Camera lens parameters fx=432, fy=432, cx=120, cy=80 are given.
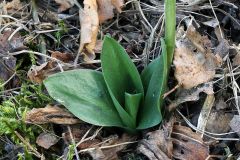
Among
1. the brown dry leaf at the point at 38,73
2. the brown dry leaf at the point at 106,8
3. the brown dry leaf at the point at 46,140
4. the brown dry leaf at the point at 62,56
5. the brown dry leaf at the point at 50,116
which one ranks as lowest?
the brown dry leaf at the point at 46,140

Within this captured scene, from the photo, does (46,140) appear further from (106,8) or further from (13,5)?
(13,5)

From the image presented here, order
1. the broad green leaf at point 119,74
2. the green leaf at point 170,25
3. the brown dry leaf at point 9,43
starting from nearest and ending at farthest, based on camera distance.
Result: the green leaf at point 170,25
the broad green leaf at point 119,74
the brown dry leaf at point 9,43

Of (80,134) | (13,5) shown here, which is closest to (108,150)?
(80,134)

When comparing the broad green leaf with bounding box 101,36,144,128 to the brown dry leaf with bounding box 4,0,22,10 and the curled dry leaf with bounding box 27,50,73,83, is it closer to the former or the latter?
the curled dry leaf with bounding box 27,50,73,83

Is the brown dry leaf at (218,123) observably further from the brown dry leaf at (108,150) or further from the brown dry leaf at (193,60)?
the brown dry leaf at (108,150)

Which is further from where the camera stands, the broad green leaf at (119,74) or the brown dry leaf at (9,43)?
the brown dry leaf at (9,43)

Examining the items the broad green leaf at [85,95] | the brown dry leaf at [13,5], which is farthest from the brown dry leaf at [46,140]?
the brown dry leaf at [13,5]
